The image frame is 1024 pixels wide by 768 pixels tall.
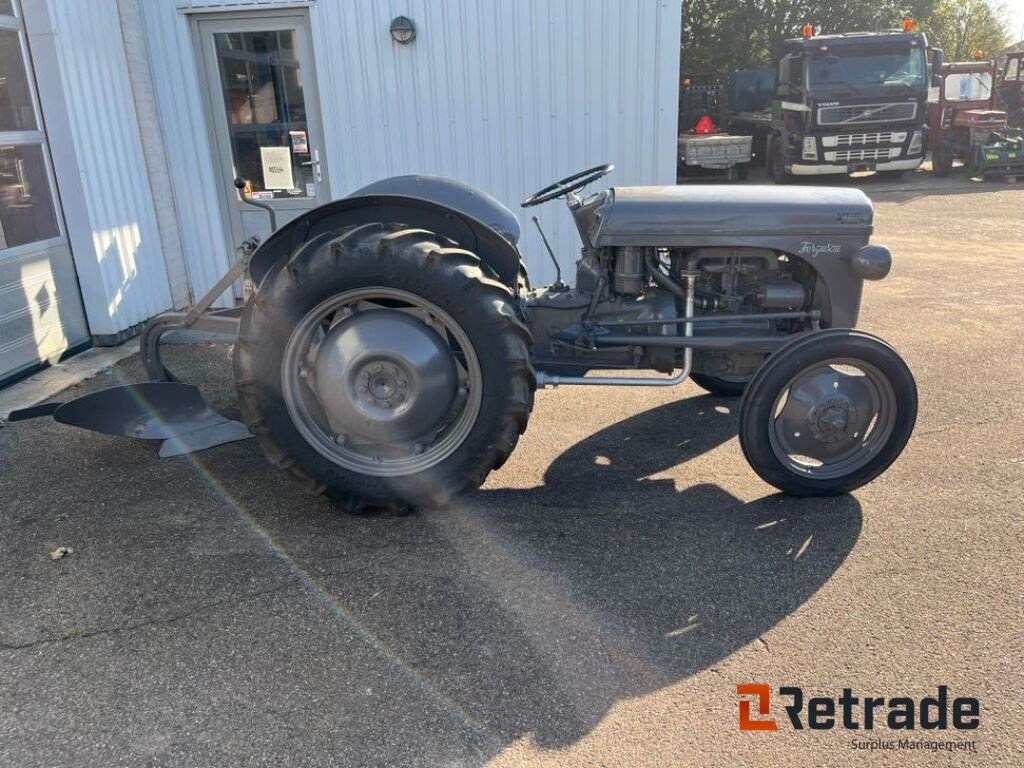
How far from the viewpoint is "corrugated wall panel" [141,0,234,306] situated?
6434 millimetres

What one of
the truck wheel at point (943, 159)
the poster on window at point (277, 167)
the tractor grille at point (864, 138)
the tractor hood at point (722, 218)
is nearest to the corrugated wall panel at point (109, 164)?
the poster on window at point (277, 167)

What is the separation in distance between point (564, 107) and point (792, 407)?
4124 mm

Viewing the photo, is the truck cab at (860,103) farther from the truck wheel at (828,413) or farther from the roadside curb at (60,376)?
the roadside curb at (60,376)

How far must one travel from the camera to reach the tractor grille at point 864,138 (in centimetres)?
1512

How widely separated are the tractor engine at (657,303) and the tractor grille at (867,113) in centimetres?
1289

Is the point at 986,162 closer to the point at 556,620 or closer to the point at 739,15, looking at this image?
the point at 739,15

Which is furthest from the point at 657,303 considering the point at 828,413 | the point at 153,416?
the point at 153,416

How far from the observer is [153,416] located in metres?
4.07

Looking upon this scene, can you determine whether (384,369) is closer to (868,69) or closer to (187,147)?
(187,147)

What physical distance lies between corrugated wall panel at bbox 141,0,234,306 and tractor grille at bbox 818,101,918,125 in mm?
12250

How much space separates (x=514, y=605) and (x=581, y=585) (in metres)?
0.28

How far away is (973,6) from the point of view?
30.7 metres

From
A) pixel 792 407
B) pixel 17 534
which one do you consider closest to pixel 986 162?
pixel 792 407

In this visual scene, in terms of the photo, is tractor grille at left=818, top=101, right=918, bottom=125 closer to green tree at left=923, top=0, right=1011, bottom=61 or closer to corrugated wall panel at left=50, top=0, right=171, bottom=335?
corrugated wall panel at left=50, top=0, right=171, bottom=335
